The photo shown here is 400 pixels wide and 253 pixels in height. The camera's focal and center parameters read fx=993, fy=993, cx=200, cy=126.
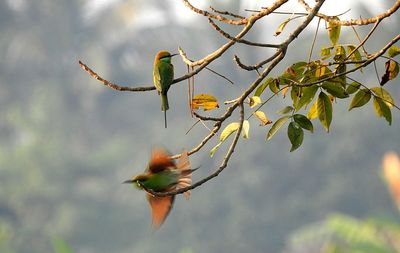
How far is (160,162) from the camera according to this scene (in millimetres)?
1341

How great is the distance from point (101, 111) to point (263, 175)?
5.07 metres

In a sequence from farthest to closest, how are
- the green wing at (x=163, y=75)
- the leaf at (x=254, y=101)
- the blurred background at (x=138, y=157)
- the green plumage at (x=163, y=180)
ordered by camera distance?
the blurred background at (x=138, y=157)
the green wing at (x=163, y=75)
the leaf at (x=254, y=101)
the green plumage at (x=163, y=180)

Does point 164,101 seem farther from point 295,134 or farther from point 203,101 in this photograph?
point 295,134

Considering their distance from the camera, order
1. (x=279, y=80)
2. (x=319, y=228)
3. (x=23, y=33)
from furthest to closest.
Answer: (x=23, y=33) < (x=319, y=228) < (x=279, y=80)

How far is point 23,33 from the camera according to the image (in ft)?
89.1

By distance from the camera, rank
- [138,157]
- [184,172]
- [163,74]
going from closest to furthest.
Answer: [184,172] → [163,74] → [138,157]

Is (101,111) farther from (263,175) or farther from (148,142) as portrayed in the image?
(263,175)

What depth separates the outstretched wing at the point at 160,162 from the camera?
1.34 meters

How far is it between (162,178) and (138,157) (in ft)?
74.4

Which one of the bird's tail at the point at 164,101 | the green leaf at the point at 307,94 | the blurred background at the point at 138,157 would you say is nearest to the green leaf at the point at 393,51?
the green leaf at the point at 307,94

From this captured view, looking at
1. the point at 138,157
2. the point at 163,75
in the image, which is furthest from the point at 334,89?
the point at 138,157

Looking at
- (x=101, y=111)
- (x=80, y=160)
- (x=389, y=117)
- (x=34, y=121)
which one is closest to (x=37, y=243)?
(x=80, y=160)

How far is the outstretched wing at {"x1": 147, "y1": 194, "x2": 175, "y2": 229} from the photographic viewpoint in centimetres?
134

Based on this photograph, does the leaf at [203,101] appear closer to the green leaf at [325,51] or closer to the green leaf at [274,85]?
the green leaf at [274,85]
